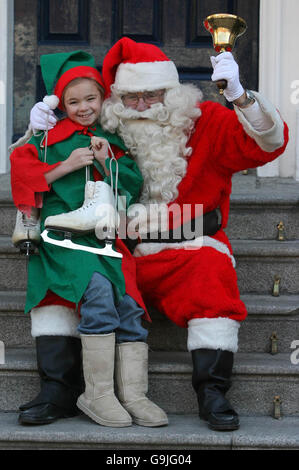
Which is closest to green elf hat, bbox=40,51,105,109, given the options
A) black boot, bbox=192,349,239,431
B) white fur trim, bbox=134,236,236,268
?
white fur trim, bbox=134,236,236,268

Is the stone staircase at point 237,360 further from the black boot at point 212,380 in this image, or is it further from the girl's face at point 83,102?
the girl's face at point 83,102

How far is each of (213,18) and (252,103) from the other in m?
0.37

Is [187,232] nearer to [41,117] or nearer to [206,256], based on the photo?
[206,256]

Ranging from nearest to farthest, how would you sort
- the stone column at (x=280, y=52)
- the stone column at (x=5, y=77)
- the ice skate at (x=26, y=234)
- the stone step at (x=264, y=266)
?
the ice skate at (x=26, y=234), the stone step at (x=264, y=266), the stone column at (x=280, y=52), the stone column at (x=5, y=77)

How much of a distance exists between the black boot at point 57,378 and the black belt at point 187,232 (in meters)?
0.49

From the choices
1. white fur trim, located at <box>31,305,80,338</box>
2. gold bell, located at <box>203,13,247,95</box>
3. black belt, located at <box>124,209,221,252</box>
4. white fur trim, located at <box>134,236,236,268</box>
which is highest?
gold bell, located at <box>203,13,247,95</box>

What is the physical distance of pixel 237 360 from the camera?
2.98 m

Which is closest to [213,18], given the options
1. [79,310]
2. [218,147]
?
[218,147]

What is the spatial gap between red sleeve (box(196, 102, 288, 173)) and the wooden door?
155 centimetres

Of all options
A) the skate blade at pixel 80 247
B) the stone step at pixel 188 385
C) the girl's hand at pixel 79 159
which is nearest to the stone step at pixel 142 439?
the stone step at pixel 188 385

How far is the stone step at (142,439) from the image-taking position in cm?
259

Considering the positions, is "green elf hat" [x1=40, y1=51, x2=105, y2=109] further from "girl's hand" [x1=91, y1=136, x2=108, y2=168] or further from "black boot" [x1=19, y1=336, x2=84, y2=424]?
"black boot" [x1=19, y1=336, x2=84, y2=424]

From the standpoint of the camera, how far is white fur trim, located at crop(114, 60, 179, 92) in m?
3.01
